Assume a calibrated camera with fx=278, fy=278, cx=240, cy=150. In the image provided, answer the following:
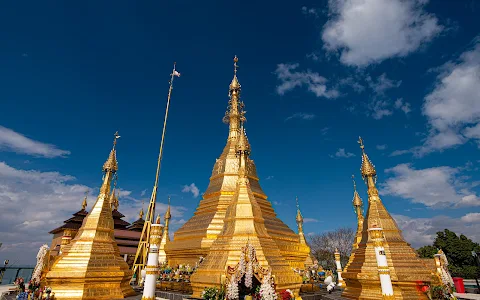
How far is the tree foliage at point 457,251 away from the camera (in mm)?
43562

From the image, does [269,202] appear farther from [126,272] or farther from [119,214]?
[119,214]

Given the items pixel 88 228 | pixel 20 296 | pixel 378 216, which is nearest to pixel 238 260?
pixel 378 216

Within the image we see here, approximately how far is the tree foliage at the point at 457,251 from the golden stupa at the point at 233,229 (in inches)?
1312

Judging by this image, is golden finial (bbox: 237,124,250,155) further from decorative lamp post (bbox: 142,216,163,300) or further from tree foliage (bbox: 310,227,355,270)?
tree foliage (bbox: 310,227,355,270)

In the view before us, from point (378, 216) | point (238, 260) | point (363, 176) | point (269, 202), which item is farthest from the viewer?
point (269, 202)

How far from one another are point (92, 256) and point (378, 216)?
18.2 metres

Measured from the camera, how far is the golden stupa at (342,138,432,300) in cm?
1485

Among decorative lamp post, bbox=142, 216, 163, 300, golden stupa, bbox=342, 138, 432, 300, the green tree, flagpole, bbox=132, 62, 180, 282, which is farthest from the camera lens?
the green tree

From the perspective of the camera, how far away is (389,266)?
1548 centimetres

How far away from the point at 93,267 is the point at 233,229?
8.87 metres

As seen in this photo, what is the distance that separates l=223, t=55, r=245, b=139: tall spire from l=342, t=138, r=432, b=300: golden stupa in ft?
58.6

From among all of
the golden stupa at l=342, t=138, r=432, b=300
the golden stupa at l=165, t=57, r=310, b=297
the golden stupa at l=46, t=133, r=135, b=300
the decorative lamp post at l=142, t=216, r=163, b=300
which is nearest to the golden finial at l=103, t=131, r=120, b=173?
the golden stupa at l=46, t=133, r=135, b=300

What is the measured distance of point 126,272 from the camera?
59.5 feet

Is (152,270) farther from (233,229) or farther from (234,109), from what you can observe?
(234,109)
